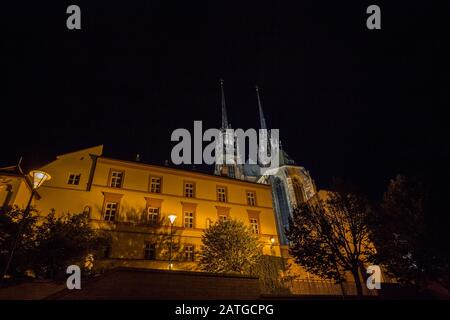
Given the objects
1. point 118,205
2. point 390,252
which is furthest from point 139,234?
point 390,252

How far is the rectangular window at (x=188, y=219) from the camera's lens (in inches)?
939

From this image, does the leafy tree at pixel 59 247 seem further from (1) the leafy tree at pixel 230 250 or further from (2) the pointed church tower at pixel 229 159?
(2) the pointed church tower at pixel 229 159

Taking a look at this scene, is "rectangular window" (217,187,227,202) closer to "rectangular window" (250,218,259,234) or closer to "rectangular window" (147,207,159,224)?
"rectangular window" (250,218,259,234)

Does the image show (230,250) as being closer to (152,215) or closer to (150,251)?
(150,251)

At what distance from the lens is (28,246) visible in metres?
14.3

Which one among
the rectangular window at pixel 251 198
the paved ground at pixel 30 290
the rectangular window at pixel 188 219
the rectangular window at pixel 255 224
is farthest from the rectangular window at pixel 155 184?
the paved ground at pixel 30 290

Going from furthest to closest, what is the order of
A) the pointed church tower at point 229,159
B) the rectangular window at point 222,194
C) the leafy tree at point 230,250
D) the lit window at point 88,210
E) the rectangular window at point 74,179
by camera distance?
the pointed church tower at point 229,159
the rectangular window at point 222,194
the rectangular window at point 74,179
the lit window at point 88,210
the leafy tree at point 230,250

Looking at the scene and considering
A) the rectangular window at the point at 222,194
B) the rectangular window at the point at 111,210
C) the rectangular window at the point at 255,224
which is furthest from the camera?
the rectangular window at the point at 222,194

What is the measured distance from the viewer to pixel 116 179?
79.5ft

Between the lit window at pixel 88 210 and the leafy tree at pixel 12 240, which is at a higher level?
the lit window at pixel 88 210

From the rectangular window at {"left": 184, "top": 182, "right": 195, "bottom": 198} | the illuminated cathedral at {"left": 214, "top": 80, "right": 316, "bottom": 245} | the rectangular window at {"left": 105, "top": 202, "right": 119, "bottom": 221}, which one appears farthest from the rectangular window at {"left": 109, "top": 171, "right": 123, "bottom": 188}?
the illuminated cathedral at {"left": 214, "top": 80, "right": 316, "bottom": 245}

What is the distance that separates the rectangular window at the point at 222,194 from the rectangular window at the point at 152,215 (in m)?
6.45

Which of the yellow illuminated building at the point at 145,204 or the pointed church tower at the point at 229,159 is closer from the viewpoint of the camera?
the yellow illuminated building at the point at 145,204

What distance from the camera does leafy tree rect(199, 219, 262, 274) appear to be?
17969 millimetres
